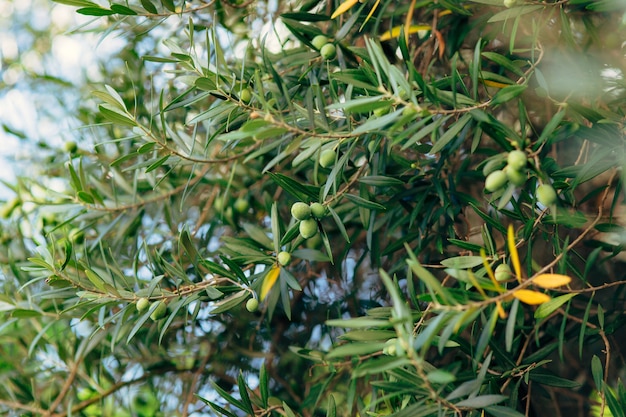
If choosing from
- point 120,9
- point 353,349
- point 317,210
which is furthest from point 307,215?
point 120,9

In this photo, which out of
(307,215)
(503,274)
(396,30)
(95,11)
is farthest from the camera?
(396,30)

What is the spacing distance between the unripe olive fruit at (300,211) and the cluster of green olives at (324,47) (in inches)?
10.3

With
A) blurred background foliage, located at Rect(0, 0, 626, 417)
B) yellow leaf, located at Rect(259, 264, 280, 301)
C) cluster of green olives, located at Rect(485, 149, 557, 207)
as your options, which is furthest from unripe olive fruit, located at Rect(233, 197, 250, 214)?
cluster of green olives, located at Rect(485, 149, 557, 207)

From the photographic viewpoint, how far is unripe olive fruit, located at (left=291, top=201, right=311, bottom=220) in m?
0.73

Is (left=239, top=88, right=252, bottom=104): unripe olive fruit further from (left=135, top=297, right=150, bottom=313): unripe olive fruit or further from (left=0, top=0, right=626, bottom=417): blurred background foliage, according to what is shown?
(left=135, top=297, right=150, bottom=313): unripe olive fruit

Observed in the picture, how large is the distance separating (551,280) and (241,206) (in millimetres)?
762

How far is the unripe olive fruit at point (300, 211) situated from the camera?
2.39 ft

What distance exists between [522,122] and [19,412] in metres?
1.15

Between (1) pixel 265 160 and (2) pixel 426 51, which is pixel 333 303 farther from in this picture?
(2) pixel 426 51

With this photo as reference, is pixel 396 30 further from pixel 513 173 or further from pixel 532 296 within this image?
pixel 532 296

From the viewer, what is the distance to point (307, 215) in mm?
745

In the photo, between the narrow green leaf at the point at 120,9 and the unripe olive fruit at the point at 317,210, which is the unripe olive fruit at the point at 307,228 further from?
the narrow green leaf at the point at 120,9

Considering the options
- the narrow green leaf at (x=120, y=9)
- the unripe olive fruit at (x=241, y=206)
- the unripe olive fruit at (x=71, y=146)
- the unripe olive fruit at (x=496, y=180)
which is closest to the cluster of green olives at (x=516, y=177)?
the unripe olive fruit at (x=496, y=180)

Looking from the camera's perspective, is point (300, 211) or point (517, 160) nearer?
point (517, 160)
